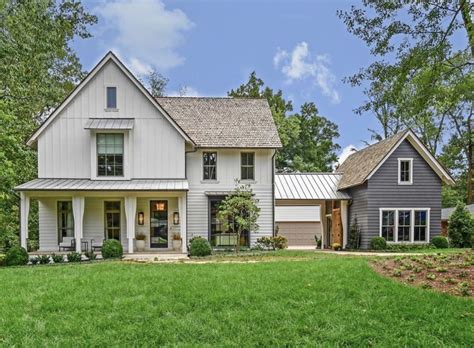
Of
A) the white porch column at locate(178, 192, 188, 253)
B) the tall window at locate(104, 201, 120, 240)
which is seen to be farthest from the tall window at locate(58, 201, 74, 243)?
the white porch column at locate(178, 192, 188, 253)

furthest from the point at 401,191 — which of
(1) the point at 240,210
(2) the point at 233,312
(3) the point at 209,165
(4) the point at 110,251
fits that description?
(2) the point at 233,312

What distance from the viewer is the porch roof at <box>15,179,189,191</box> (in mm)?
18091

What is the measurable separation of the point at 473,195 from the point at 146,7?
3391cm

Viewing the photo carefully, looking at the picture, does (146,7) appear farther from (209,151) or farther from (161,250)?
(161,250)

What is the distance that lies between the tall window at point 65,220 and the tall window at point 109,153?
7.94 feet

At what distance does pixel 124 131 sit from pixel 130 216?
3877 mm

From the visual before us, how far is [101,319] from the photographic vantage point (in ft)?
22.3

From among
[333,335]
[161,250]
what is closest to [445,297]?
[333,335]

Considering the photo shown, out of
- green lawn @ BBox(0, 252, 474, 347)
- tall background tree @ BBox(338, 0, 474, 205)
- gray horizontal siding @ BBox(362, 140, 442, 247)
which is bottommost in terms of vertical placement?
green lawn @ BBox(0, 252, 474, 347)

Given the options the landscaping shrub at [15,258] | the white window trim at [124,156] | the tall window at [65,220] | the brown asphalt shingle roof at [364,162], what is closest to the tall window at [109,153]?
the white window trim at [124,156]

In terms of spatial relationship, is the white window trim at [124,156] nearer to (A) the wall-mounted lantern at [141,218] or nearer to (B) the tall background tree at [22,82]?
(A) the wall-mounted lantern at [141,218]

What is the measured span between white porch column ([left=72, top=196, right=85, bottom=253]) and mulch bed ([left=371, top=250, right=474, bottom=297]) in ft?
40.2

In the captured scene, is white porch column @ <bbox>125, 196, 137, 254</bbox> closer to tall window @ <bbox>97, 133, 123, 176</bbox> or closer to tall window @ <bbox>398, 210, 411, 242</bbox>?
tall window @ <bbox>97, 133, 123, 176</bbox>

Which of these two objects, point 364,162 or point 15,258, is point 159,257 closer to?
point 15,258
